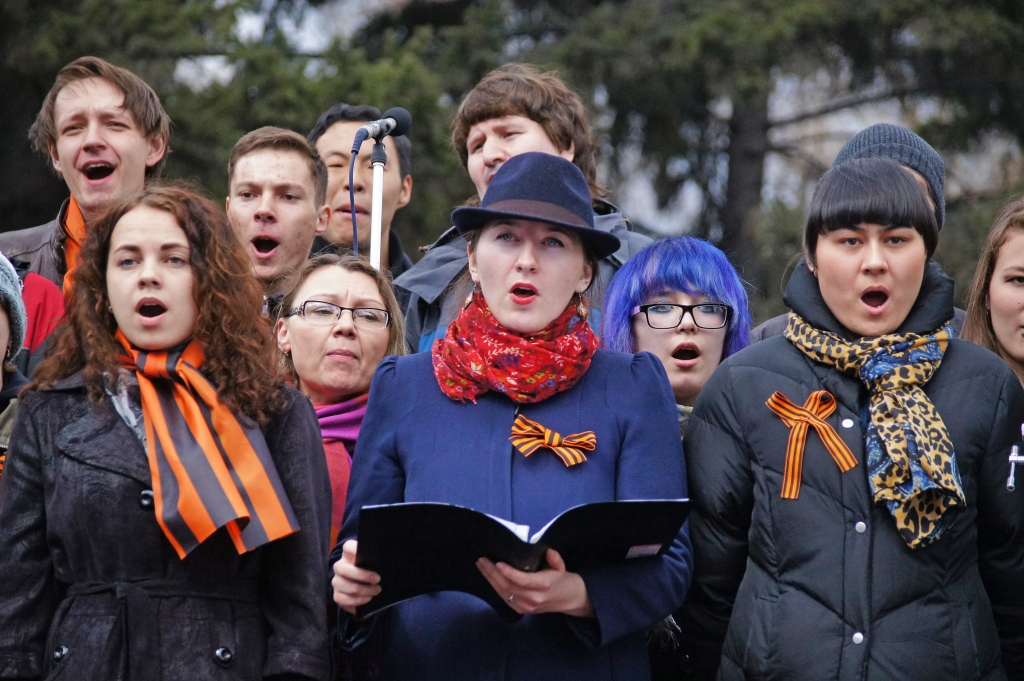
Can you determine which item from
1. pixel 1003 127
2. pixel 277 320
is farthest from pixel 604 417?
pixel 1003 127

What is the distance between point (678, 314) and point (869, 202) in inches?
37.6

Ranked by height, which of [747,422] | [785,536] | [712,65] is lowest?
[785,536]

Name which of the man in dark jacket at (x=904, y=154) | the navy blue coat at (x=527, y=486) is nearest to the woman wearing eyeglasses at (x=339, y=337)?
the navy blue coat at (x=527, y=486)

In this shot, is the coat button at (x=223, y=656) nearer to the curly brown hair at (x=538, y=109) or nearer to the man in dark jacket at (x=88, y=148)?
the man in dark jacket at (x=88, y=148)

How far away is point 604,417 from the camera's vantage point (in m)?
3.36

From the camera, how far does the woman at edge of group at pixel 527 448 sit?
3.16 m

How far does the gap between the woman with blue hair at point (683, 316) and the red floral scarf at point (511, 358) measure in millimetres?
948

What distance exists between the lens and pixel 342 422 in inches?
168

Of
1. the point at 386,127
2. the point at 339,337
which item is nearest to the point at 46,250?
the point at 386,127

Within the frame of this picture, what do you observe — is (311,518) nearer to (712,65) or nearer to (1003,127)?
(712,65)

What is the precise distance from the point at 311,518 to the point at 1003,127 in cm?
1029

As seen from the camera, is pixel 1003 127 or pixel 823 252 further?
pixel 1003 127

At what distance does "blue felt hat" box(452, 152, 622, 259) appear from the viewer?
135 inches

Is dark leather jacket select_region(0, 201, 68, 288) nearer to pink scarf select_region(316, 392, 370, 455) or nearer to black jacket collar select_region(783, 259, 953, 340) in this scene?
pink scarf select_region(316, 392, 370, 455)
